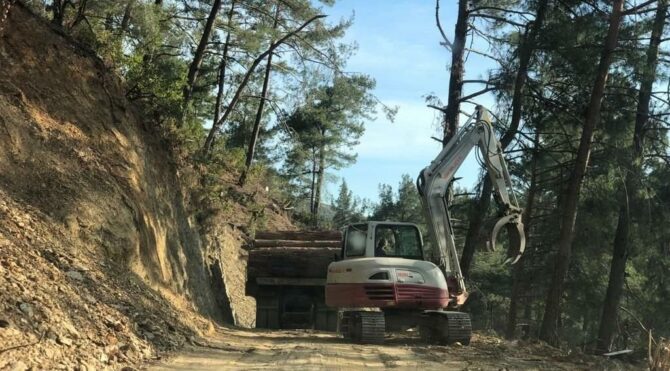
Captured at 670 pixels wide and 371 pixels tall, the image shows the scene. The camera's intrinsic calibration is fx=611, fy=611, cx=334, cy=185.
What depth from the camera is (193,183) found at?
1902 centimetres

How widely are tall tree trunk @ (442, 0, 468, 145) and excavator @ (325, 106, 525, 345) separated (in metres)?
4.81

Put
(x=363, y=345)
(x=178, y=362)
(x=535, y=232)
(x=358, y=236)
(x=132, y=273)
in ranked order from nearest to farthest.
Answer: (x=178, y=362)
(x=132, y=273)
(x=363, y=345)
(x=358, y=236)
(x=535, y=232)

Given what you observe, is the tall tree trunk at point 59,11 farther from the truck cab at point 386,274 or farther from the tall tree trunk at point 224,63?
the truck cab at point 386,274

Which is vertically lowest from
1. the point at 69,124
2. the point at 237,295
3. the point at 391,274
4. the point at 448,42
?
the point at 237,295

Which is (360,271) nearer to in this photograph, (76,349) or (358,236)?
(358,236)

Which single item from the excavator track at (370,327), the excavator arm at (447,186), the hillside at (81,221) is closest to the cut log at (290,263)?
the hillside at (81,221)

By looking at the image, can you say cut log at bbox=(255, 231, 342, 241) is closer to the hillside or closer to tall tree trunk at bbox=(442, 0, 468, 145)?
the hillside

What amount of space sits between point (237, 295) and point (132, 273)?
12911mm

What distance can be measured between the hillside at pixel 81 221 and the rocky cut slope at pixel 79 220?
2cm

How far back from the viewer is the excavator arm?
12711 mm

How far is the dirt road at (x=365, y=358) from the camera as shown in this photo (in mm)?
7914

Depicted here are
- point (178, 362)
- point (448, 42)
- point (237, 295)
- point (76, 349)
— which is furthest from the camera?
point (237, 295)

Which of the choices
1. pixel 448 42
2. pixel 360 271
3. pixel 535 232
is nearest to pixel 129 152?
pixel 360 271

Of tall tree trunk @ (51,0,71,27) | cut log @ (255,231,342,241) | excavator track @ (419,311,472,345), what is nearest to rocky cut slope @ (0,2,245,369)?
tall tree trunk @ (51,0,71,27)
